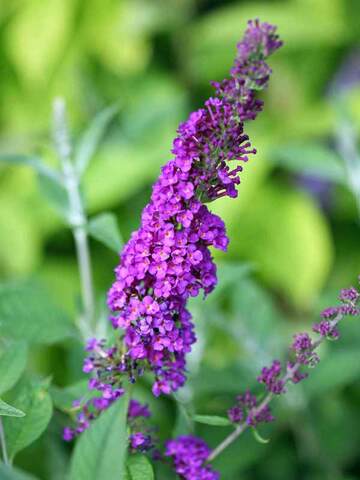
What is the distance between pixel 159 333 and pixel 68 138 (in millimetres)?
677

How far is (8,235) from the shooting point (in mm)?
2863

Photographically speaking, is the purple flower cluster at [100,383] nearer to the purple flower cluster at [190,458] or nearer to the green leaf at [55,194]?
the purple flower cluster at [190,458]

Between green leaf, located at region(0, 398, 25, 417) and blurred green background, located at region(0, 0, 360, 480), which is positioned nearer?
green leaf, located at region(0, 398, 25, 417)

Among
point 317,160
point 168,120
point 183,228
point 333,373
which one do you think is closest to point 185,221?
point 183,228

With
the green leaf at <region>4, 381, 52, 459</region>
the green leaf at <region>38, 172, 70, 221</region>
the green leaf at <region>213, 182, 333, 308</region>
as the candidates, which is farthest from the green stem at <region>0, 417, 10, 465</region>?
the green leaf at <region>213, 182, 333, 308</region>

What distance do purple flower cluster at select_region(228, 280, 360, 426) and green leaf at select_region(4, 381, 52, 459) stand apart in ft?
0.69

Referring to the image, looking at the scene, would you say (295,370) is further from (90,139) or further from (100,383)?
(90,139)

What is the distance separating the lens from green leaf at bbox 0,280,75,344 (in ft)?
3.40

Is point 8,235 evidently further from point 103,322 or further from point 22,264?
point 103,322

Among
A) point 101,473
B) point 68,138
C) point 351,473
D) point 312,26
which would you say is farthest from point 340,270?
point 101,473

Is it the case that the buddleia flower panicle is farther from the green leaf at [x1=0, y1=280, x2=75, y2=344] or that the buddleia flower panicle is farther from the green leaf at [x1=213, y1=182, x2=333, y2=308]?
the green leaf at [x1=213, y1=182, x2=333, y2=308]

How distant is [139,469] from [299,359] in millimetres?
208

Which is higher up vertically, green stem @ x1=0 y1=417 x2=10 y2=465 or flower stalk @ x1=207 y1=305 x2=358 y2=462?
flower stalk @ x1=207 y1=305 x2=358 y2=462

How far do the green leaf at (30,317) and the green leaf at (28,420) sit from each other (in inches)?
8.3
